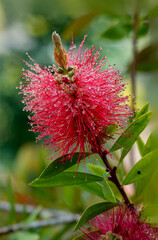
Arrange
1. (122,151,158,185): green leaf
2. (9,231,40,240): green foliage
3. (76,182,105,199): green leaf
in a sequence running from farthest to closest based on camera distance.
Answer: (9,231,40,240): green foliage, (76,182,105,199): green leaf, (122,151,158,185): green leaf

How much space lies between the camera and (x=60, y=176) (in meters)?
0.52

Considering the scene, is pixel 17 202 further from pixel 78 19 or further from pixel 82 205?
pixel 78 19

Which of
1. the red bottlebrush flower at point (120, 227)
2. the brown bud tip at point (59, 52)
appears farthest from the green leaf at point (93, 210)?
the brown bud tip at point (59, 52)

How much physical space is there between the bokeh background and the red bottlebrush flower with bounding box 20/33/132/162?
2.4 inches

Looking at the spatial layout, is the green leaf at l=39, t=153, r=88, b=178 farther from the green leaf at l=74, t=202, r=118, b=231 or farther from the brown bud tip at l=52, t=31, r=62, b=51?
the brown bud tip at l=52, t=31, r=62, b=51

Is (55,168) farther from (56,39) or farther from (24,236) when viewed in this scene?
(24,236)

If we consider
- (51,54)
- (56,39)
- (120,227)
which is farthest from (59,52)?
(51,54)

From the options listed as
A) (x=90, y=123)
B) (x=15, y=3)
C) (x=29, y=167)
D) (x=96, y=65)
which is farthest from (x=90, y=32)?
(x=90, y=123)

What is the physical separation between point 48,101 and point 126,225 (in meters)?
0.24

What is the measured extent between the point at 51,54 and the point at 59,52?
57.3 inches

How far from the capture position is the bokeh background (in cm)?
57

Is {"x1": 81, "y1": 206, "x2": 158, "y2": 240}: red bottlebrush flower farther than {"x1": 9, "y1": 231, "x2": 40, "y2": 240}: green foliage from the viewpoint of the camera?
No

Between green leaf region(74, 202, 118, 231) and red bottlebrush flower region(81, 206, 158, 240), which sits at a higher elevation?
green leaf region(74, 202, 118, 231)

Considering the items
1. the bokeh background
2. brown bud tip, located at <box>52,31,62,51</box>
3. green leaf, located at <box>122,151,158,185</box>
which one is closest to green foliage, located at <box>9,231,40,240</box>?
the bokeh background
